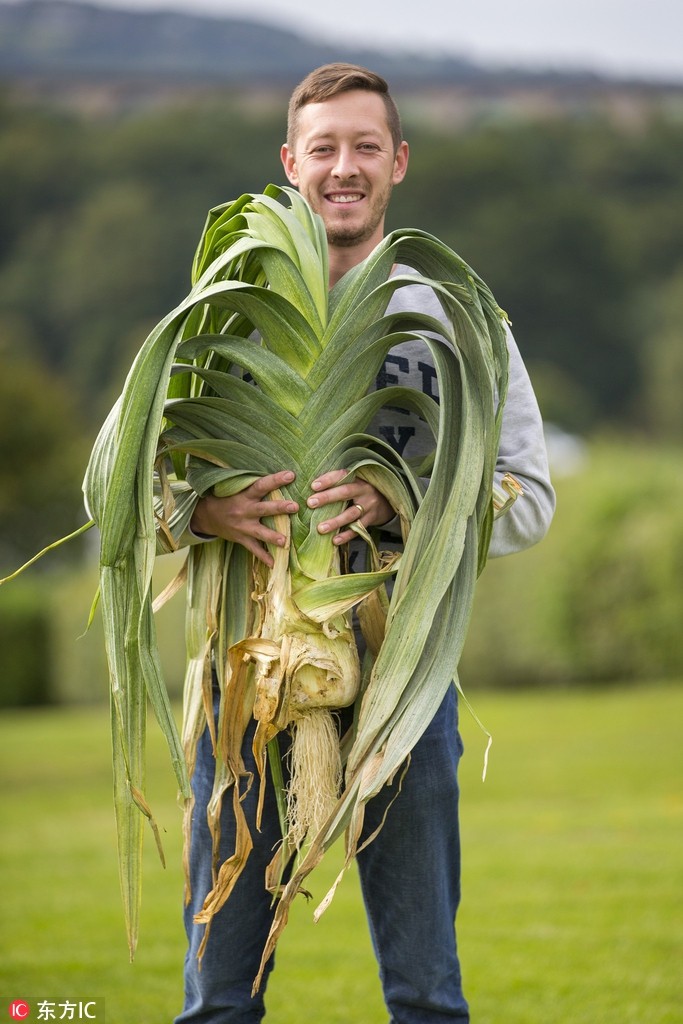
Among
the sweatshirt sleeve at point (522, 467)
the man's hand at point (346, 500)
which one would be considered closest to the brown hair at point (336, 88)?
the sweatshirt sleeve at point (522, 467)

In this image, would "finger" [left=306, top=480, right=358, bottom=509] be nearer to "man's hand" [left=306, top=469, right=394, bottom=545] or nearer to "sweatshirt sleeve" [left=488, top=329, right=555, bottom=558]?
"man's hand" [left=306, top=469, right=394, bottom=545]

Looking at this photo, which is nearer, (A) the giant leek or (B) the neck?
(A) the giant leek

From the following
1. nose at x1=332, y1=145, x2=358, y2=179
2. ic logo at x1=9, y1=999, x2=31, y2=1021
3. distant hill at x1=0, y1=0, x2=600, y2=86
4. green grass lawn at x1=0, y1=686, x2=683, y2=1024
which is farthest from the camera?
distant hill at x1=0, y1=0, x2=600, y2=86

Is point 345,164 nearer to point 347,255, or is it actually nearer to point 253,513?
point 347,255

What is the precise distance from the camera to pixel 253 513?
238cm

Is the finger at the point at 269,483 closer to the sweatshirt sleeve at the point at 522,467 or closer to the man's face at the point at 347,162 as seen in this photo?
the sweatshirt sleeve at the point at 522,467

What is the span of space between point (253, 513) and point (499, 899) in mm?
4069

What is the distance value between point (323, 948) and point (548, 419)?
2891 centimetres

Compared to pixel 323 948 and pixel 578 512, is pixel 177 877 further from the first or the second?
pixel 578 512

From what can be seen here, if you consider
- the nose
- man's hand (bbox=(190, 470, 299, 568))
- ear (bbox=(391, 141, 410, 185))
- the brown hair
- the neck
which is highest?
the brown hair

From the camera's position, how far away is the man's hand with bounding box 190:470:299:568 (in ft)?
7.78

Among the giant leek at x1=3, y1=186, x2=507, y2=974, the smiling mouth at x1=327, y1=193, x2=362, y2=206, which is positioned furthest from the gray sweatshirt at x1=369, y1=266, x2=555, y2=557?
the smiling mouth at x1=327, y1=193, x2=362, y2=206

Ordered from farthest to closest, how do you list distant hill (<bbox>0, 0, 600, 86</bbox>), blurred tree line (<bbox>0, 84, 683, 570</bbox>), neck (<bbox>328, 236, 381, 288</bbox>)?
distant hill (<bbox>0, 0, 600, 86</bbox>), blurred tree line (<bbox>0, 84, 683, 570</bbox>), neck (<bbox>328, 236, 381, 288</bbox>)

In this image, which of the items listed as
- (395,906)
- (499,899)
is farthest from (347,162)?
(499,899)
